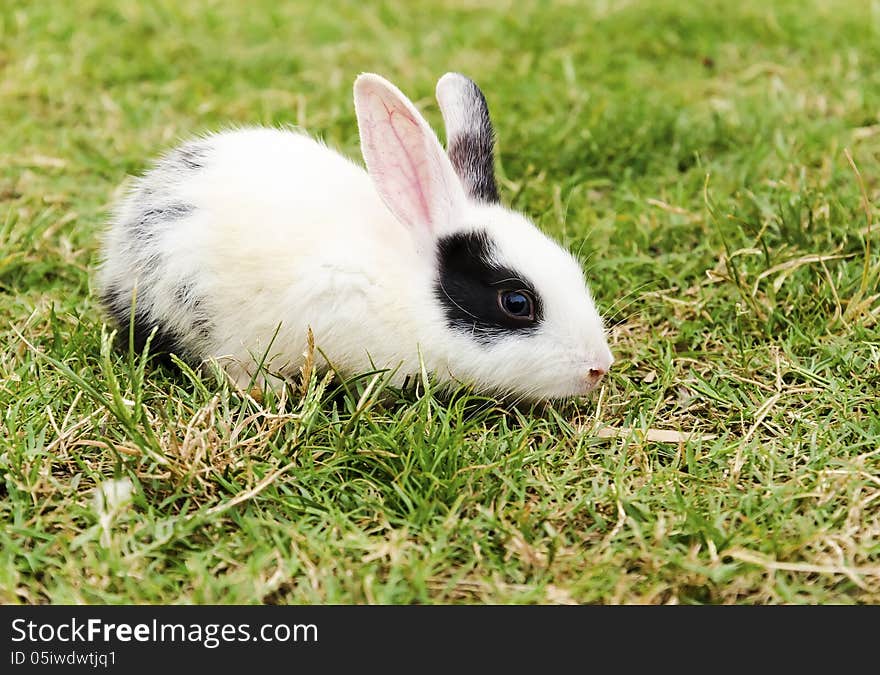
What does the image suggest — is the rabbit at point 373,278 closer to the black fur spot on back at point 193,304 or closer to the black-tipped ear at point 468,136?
the black fur spot on back at point 193,304

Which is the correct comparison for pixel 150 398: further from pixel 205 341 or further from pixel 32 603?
pixel 32 603

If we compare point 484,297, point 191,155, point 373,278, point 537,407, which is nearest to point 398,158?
point 373,278

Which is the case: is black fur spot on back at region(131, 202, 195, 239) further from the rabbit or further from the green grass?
the green grass

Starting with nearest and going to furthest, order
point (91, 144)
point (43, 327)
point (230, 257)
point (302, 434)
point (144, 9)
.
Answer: point (302, 434) < point (230, 257) < point (43, 327) < point (91, 144) < point (144, 9)

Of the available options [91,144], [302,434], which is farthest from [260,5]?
[302,434]

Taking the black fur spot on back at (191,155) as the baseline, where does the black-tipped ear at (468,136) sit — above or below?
above

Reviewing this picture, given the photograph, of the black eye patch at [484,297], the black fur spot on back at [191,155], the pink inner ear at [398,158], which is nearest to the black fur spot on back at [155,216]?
the black fur spot on back at [191,155]
